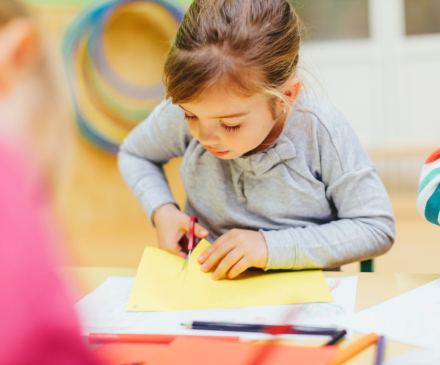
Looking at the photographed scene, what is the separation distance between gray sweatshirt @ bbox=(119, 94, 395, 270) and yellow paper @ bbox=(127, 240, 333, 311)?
33 millimetres

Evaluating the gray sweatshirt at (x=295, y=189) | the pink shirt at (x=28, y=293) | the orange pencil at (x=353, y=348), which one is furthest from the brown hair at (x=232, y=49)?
the pink shirt at (x=28, y=293)

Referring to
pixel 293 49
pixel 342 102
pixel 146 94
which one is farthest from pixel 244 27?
pixel 342 102

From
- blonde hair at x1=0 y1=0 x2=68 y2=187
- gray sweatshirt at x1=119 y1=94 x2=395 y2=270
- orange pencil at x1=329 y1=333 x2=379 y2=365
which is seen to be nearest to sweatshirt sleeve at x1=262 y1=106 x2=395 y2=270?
gray sweatshirt at x1=119 y1=94 x2=395 y2=270

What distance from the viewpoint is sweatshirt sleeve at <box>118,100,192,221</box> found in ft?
2.50

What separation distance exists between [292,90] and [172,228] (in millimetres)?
289

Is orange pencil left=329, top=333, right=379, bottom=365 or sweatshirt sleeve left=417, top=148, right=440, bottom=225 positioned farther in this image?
sweatshirt sleeve left=417, top=148, right=440, bottom=225

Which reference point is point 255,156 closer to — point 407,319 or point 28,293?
point 407,319

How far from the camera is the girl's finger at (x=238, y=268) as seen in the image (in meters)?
0.57

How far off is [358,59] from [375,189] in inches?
81.4

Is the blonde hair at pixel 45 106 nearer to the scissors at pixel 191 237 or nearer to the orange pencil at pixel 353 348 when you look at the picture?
the orange pencil at pixel 353 348

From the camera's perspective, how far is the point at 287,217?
71cm

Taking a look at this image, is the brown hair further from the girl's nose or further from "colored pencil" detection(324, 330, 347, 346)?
"colored pencil" detection(324, 330, 347, 346)

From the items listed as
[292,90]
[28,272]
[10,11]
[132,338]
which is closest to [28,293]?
[28,272]

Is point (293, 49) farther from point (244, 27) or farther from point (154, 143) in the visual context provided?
point (154, 143)
